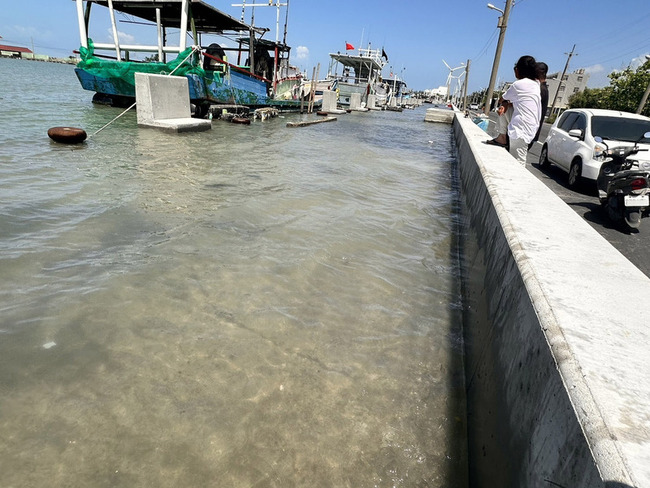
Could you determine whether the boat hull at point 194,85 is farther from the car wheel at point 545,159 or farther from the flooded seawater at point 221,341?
the car wheel at point 545,159

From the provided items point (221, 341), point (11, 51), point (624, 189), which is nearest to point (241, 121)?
point (624, 189)

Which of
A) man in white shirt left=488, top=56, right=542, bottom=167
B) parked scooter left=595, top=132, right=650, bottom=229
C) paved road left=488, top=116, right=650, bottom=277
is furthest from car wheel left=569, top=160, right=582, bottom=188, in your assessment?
man in white shirt left=488, top=56, right=542, bottom=167

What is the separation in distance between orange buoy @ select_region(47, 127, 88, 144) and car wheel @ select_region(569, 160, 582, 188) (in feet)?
35.5

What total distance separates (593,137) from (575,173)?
77 cm

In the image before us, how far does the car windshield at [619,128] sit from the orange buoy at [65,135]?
36.7 feet

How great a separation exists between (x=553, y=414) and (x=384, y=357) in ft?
5.00

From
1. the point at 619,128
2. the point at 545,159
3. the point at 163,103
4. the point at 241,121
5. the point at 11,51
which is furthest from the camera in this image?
the point at 11,51

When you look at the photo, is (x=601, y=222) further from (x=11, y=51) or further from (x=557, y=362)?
(x=11, y=51)

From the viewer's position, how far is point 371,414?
7.22 ft

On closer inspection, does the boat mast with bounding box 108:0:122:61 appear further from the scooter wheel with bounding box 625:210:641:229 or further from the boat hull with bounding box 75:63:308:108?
the scooter wheel with bounding box 625:210:641:229

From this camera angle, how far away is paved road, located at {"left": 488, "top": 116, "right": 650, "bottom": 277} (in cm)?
489

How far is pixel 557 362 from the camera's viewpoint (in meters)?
1.26

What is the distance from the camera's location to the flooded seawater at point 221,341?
1881 mm

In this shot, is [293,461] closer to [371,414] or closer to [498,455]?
[371,414]
